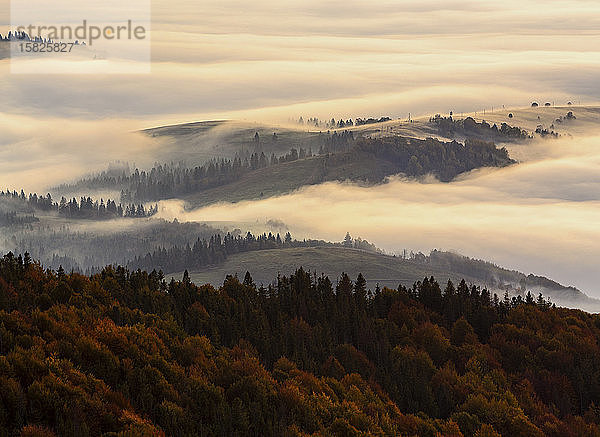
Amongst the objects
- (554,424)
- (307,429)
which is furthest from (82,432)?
(554,424)

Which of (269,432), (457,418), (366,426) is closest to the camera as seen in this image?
(269,432)

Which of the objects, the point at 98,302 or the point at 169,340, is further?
the point at 98,302

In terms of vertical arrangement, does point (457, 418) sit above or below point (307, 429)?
below

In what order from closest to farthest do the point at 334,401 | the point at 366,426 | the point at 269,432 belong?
the point at 269,432 < the point at 366,426 < the point at 334,401

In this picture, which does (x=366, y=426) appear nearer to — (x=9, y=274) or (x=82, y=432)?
(x=82, y=432)

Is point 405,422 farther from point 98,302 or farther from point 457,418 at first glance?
point 98,302

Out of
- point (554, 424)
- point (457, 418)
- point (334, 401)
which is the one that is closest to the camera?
point (334, 401)

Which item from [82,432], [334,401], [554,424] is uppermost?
[82,432]

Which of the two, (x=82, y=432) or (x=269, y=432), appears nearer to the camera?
(x=82, y=432)

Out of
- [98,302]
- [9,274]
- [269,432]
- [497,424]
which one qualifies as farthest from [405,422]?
[9,274]
